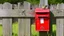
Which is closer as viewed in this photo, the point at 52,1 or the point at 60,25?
the point at 60,25

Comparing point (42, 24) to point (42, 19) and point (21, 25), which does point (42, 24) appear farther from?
point (21, 25)

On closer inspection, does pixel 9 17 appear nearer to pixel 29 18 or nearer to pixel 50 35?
pixel 29 18

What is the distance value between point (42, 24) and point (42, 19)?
0.08 m

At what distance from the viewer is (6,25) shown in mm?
4582

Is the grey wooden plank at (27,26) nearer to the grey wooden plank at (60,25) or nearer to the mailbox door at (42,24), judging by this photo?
the mailbox door at (42,24)

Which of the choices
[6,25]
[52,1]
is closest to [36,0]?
[52,1]

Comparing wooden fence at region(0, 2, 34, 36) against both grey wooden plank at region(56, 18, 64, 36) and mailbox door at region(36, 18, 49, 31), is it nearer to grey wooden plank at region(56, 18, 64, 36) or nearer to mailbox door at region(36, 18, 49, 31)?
mailbox door at region(36, 18, 49, 31)

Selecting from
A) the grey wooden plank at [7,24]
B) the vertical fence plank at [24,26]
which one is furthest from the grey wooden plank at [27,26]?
the grey wooden plank at [7,24]

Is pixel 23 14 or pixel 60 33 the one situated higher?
pixel 23 14

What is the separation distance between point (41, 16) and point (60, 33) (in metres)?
0.45

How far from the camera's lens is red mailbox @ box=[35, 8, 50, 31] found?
4402mm

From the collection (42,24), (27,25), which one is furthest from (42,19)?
(27,25)

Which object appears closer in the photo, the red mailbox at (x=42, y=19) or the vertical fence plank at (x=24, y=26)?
the red mailbox at (x=42, y=19)

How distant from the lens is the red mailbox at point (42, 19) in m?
4.40
